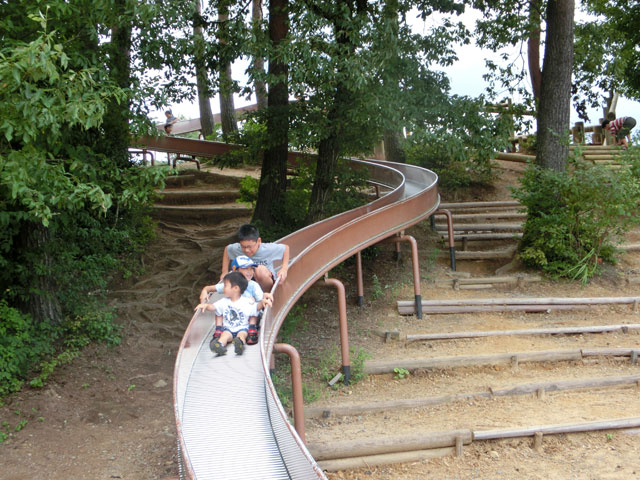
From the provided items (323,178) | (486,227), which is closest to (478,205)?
(486,227)

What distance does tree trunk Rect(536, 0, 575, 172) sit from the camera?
13688 millimetres

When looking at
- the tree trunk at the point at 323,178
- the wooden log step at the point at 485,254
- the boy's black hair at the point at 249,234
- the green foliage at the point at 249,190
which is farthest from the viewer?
the green foliage at the point at 249,190

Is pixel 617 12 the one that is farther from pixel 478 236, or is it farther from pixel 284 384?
pixel 284 384

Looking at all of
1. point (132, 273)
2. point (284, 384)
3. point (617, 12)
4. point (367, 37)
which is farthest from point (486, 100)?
point (617, 12)

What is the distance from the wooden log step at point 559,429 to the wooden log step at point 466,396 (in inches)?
42.3

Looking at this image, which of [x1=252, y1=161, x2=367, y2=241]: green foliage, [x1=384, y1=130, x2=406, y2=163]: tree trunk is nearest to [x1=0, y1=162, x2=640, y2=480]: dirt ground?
[x1=252, y1=161, x2=367, y2=241]: green foliage

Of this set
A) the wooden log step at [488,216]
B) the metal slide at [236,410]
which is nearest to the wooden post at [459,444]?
the metal slide at [236,410]

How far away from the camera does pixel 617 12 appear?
19.0m

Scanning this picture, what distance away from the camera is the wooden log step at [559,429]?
7.88m

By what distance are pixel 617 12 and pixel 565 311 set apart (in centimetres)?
1136

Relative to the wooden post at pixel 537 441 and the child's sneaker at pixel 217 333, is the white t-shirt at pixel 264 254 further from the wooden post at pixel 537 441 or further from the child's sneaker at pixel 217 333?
the wooden post at pixel 537 441

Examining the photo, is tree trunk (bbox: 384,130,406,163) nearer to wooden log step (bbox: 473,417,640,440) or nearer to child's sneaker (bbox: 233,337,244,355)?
wooden log step (bbox: 473,417,640,440)

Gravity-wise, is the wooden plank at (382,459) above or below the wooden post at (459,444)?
below

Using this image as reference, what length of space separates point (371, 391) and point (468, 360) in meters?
1.63
